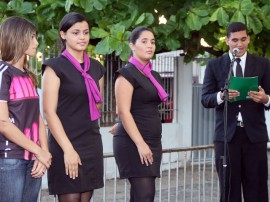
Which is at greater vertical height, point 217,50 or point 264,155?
point 217,50

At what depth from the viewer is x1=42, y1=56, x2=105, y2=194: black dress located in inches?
167

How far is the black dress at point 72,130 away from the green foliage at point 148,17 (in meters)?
1.68

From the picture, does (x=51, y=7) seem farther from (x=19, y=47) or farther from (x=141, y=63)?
(x=19, y=47)

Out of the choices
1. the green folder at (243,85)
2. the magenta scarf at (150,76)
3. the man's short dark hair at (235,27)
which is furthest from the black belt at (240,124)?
the magenta scarf at (150,76)

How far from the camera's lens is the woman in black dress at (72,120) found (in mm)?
4172

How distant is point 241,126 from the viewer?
17.8ft

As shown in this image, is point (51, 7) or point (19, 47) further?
point (51, 7)

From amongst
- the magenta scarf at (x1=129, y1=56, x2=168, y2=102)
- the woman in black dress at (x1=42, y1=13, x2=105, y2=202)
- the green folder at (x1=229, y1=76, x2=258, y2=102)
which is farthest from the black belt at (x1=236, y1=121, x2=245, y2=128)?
the woman in black dress at (x1=42, y1=13, x2=105, y2=202)

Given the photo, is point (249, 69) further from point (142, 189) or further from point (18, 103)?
point (18, 103)

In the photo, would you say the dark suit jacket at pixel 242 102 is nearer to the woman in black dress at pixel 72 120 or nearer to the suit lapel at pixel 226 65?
the suit lapel at pixel 226 65

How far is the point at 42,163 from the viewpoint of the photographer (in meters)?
3.94

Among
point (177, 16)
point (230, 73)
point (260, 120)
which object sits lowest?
point (260, 120)

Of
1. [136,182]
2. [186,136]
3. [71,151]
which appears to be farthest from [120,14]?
[186,136]

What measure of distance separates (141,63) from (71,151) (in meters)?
1.10
